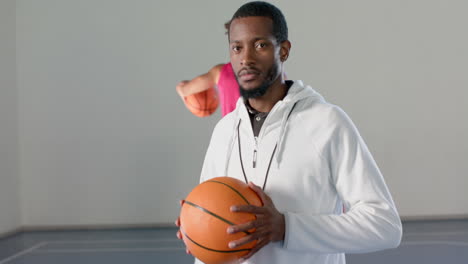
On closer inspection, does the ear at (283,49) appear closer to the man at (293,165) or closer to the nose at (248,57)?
the man at (293,165)

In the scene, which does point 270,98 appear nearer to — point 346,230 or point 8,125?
point 346,230

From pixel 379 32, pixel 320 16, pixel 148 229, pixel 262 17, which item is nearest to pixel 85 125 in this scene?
pixel 148 229

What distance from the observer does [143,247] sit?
13.5 feet

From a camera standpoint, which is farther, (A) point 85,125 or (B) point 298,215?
(A) point 85,125

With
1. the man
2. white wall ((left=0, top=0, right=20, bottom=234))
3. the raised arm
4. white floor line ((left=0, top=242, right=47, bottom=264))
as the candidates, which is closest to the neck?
the man

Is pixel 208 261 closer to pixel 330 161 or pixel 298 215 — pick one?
pixel 298 215

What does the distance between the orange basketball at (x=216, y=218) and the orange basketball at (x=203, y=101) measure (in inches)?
88.6

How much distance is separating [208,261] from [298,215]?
0.26 metres

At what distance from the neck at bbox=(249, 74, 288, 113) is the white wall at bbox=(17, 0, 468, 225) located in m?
3.69

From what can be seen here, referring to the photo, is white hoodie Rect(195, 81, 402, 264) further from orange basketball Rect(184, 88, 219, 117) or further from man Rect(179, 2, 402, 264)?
orange basketball Rect(184, 88, 219, 117)

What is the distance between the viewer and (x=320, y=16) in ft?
17.0

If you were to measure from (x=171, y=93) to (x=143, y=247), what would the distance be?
68.6 inches

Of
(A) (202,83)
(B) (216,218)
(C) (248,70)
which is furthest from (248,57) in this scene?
(A) (202,83)

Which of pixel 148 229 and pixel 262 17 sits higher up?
pixel 262 17
